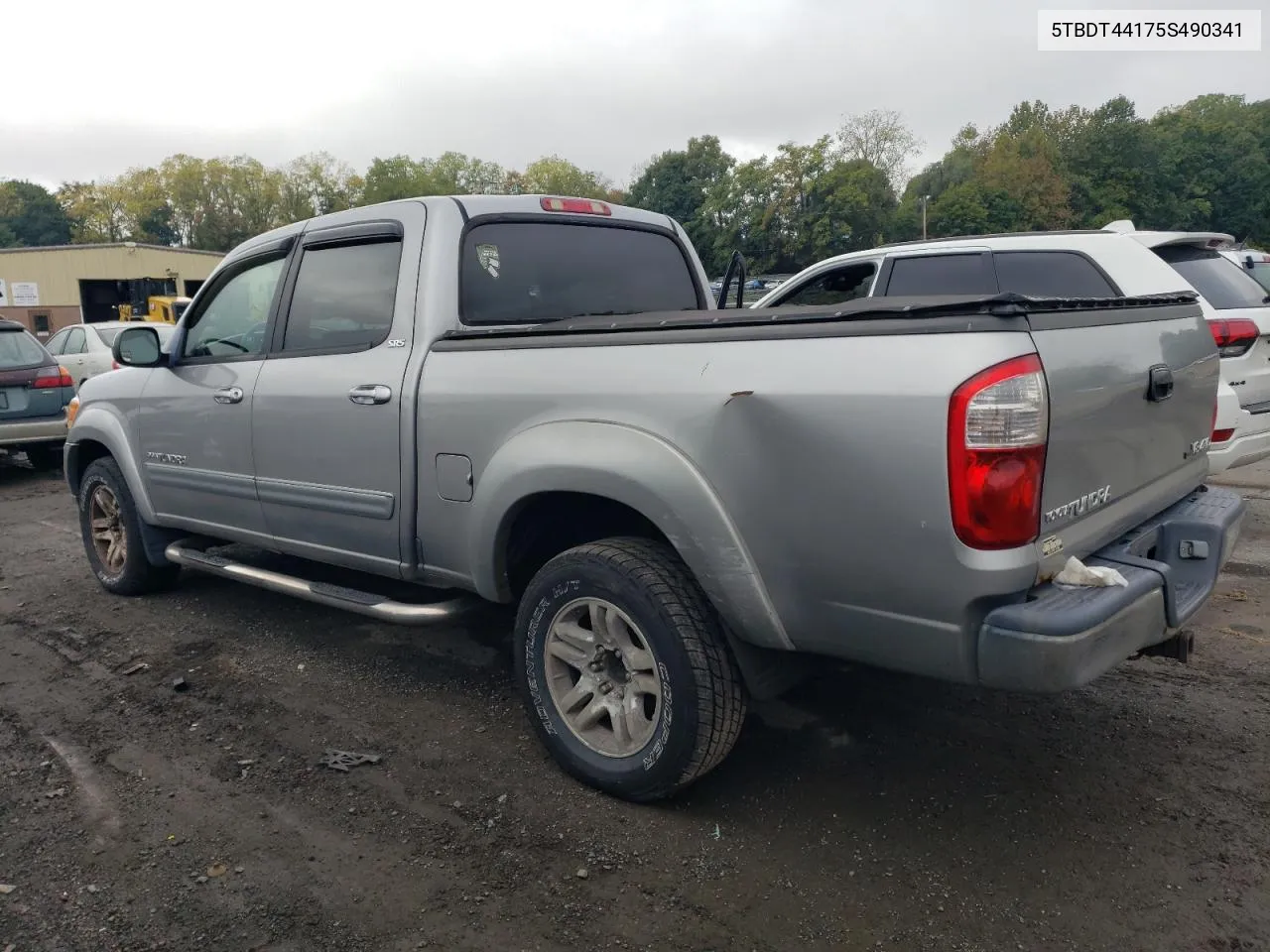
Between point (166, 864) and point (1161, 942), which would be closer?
point (1161, 942)

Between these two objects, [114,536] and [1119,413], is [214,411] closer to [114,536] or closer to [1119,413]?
[114,536]

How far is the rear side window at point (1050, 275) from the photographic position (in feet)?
19.3

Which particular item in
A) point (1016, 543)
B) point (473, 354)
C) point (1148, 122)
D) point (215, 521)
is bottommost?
point (215, 521)

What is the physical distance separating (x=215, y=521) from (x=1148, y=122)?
9135cm

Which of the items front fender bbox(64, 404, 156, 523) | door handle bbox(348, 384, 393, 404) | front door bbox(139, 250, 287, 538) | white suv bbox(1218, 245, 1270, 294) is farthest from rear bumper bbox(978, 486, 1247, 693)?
white suv bbox(1218, 245, 1270, 294)

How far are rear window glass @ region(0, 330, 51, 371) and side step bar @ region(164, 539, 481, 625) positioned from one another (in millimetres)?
6183

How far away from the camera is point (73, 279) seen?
4191 cm

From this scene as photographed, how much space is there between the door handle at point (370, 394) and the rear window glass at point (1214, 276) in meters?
5.21

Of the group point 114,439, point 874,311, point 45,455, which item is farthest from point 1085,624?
point 45,455

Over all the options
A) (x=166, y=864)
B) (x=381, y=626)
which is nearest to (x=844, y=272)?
(x=381, y=626)

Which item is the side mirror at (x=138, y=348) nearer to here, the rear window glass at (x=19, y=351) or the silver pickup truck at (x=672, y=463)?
the silver pickup truck at (x=672, y=463)

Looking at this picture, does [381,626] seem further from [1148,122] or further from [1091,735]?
[1148,122]

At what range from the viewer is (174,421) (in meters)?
4.68

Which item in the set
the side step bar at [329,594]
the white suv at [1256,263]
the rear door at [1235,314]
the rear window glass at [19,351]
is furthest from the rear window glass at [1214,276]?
the rear window glass at [19,351]
